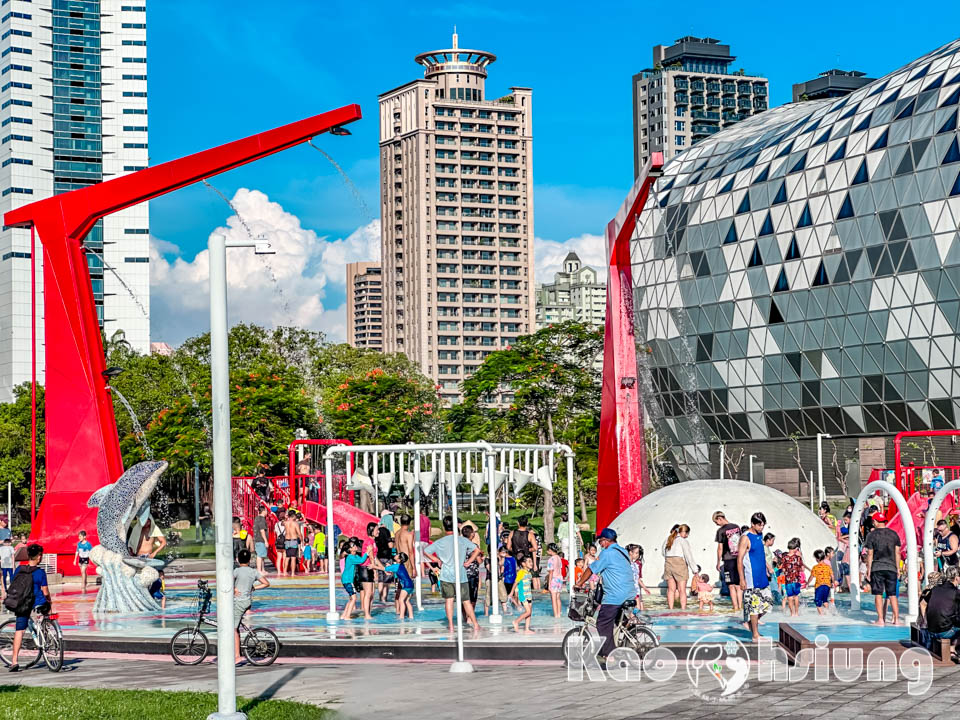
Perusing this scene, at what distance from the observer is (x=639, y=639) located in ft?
56.0

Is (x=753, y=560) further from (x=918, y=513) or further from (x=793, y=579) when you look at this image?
(x=918, y=513)

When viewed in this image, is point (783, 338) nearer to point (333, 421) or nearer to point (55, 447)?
point (333, 421)

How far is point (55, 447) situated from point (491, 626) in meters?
15.8

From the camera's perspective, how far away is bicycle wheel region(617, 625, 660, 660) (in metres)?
17.0

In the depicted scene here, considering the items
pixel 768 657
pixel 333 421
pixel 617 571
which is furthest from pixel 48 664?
pixel 333 421

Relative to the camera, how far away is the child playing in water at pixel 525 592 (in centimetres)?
2024

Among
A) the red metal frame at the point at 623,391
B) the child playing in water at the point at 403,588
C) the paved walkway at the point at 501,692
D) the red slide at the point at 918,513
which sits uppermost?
the red metal frame at the point at 623,391

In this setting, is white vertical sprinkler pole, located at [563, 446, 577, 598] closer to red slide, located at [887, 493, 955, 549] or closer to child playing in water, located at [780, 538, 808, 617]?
child playing in water, located at [780, 538, 808, 617]

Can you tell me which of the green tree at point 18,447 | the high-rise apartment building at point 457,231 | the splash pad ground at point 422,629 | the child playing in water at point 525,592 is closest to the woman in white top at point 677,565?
the splash pad ground at point 422,629

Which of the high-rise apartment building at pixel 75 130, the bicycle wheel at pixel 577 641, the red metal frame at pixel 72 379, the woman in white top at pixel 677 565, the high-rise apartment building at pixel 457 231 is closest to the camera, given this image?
the bicycle wheel at pixel 577 641

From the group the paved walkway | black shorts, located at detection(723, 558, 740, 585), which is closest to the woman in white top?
black shorts, located at detection(723, 558, 740, 585)

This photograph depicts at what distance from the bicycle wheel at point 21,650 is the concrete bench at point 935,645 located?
1211cm

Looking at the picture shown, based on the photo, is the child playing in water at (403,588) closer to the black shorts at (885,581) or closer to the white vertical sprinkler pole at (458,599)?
the white vertical sprinkler pole at (458,599)

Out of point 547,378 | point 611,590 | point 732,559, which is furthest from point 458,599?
point 547,378
